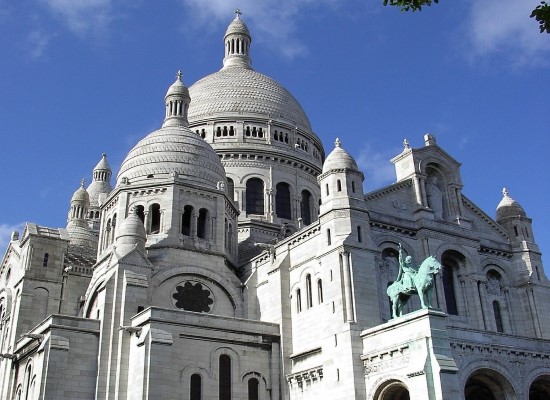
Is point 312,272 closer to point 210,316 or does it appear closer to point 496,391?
point 210,316

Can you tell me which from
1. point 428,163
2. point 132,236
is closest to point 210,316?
point 132,236

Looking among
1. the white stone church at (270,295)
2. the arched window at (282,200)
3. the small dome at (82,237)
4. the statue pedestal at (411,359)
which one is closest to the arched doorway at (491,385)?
the white stone church at (270,295)

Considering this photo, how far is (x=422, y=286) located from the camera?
108 feet

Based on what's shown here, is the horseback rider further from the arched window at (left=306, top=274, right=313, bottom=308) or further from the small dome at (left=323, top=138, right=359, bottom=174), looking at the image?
the small dome at (left=323, top=138, right=359, bottom=174)

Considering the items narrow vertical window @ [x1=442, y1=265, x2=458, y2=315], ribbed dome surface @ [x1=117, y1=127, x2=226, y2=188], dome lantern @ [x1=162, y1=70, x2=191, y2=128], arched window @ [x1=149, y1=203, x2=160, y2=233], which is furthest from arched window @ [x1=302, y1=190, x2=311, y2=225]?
narrow vertical window @ [x1=442, y1=265, x2=458, y2=315]

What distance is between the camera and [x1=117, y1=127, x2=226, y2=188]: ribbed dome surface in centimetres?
4712

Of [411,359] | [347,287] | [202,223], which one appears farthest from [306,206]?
[411,359]

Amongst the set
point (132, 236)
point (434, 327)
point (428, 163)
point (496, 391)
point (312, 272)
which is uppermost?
point (428, 163)

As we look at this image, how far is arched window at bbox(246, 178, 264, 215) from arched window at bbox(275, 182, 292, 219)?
1.36 meters

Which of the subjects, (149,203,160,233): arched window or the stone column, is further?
(149,203,160,233): arched window

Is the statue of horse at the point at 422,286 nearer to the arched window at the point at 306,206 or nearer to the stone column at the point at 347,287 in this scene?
the stone column at the point at 347,287

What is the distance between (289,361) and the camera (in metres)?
38.8

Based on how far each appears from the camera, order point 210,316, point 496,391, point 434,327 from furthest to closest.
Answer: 1. point 210,316
2. point 496,391
3. point 434,327

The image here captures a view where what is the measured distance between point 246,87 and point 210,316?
32.3 m
